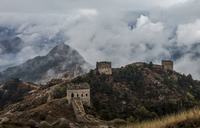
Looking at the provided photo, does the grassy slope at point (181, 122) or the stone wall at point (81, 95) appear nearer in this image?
the grassy slope at point (181, 122)

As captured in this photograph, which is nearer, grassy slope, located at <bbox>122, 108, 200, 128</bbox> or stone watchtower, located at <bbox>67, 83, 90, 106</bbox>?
grassy slope, located at <bbox>122, 108, 200, 128</bbox>

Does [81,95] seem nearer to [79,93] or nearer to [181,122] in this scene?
[79,93]

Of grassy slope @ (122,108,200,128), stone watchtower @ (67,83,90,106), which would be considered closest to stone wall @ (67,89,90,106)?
stone watchtower @ (67,83,90,106)

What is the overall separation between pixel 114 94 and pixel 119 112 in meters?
32.2

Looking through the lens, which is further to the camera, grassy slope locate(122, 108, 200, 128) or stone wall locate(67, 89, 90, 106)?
stone wall locate(67, 89, 90, 106)

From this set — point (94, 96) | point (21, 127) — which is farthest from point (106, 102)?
point (21, 127)

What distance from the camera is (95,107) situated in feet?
493

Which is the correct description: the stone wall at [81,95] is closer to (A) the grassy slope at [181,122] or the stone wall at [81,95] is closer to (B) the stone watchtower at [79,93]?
(B) the stone watchtower at [79,93]

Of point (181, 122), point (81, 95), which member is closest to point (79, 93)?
point (81, 95)

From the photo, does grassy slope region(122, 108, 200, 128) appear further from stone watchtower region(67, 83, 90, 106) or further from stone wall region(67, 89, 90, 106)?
stone wall region(67, 89, 90, 106)

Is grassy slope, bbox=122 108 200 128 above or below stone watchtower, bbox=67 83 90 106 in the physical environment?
below

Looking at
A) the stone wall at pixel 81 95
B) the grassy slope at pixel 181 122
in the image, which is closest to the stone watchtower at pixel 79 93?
the stone wall at pixel 81 95

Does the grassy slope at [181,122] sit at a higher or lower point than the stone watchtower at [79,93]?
lower

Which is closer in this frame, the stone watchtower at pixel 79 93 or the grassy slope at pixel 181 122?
the grassy slope at pixel 181 122
